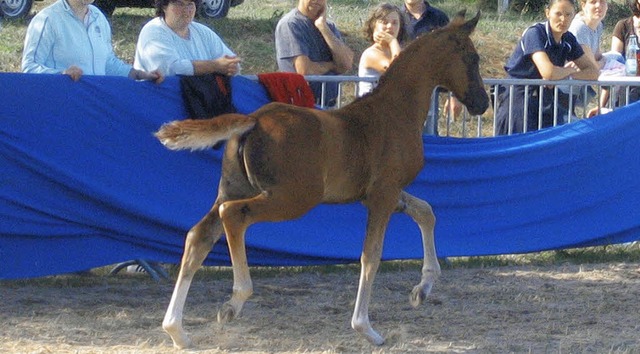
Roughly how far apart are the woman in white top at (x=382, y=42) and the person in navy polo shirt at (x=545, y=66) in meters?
1.08

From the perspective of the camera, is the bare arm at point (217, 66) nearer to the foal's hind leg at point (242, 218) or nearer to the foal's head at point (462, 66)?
the foal's head at point (462, 66)

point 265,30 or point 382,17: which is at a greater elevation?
point 382,17

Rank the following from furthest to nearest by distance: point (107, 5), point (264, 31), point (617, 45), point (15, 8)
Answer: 1. point (264, 31)
2. point (107, 5)
3. point (15, 8)
4. point (617, 45)

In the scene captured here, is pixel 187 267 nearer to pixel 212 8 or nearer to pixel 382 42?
pixel 382 42

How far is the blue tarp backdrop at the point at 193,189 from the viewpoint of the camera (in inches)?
284

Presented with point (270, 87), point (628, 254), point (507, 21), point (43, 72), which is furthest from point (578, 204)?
point (507, 21)

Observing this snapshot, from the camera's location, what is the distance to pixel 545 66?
9125mm

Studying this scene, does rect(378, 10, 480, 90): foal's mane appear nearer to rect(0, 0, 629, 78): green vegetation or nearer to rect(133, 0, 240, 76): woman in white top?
rect(133, 0, 240, 76): woman in white top

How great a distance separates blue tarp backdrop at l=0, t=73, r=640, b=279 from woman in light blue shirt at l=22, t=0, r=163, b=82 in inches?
11.2

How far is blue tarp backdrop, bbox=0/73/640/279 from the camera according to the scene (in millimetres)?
7223

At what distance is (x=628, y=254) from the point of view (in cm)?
941

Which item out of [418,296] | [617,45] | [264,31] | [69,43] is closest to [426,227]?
[418,296]

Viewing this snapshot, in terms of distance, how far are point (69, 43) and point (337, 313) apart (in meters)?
2.54

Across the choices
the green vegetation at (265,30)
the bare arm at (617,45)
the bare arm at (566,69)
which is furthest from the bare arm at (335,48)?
the green vegetation at (265,30)
